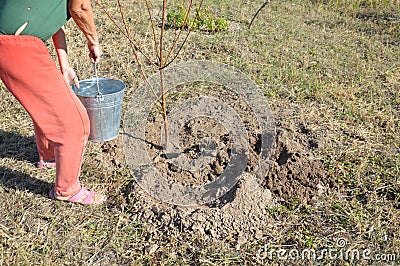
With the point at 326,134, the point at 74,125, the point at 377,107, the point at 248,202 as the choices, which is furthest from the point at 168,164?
the point at 377,107

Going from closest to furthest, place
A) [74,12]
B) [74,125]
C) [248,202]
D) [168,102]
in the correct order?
[74,12] < [74,125] < [248,202] < [168,102]

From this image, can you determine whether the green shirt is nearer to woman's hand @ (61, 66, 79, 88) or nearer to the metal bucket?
woman's hand @ (61, 66, 79, 88)

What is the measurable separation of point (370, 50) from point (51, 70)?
14.0 feet

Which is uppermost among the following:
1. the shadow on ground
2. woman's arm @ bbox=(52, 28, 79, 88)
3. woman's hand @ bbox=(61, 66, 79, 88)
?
woman's arm @ bbox=(52, 28, 79, 88)

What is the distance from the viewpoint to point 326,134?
314cm

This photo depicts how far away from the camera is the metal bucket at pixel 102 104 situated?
2.60m

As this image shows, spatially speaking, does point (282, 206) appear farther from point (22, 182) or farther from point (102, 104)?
point (22, 182)

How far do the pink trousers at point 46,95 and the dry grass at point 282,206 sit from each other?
0.37m

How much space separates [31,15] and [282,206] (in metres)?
1.72

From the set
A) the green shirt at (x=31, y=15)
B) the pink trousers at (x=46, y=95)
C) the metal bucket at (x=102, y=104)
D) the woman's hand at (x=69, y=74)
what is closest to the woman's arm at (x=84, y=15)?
the green shirt at (x=31, y=15)

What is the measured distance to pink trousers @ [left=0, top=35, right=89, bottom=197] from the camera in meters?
1.86

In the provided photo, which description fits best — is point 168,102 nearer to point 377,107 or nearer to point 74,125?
point 74,125

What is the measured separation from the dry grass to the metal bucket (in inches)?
5.8

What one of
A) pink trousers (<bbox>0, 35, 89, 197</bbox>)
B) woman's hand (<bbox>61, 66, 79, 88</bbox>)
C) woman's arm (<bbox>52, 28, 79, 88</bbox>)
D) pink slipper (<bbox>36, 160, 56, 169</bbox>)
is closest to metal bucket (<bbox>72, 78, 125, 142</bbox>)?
woman's hand (<bbox>61, 66, 79, 88</bbox>)
